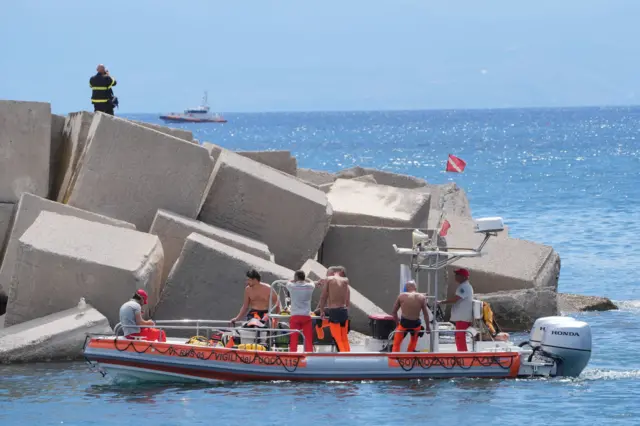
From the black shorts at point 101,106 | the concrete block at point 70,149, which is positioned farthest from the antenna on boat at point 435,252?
the black shorts at point 101,106

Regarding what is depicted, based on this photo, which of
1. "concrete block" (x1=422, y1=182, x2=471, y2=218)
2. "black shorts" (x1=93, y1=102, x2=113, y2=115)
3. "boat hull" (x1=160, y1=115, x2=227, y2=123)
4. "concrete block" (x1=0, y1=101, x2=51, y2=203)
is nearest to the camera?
"concrete block" (x1=0, y1=101, x2=51, y2=203)

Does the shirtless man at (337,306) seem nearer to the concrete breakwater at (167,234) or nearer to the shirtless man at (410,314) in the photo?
the shirtless man at (410,314)

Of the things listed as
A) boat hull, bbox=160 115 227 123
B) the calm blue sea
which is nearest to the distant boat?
boat hull, bbox=160 115 227 123

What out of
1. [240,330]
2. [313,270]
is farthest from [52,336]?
[313,270]

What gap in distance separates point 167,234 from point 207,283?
3.94 feet

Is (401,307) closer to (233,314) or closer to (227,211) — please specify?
(233,314)

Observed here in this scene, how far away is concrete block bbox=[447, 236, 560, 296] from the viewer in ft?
71.3

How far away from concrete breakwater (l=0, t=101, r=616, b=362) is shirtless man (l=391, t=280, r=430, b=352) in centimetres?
148

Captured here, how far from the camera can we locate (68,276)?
17203 mm

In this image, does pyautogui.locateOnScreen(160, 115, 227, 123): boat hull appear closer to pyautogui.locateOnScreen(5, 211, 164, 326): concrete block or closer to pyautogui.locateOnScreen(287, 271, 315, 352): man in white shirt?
pyautogui.locateOnScreen(5, 211, 164, 326): concrete block

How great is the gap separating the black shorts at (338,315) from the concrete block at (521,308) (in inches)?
186

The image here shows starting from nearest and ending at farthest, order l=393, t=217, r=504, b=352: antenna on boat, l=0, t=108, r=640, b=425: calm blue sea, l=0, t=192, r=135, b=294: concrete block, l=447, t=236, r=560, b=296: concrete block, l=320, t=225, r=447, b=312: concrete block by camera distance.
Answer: l=0, t=108, r=640, b=425: calm blue sea < l=393, t=217, r=504, b=352: antenna on boat < l=0, t=192, r=135, b=294: concrete block < l=320, t=225, r=447, b=312: concrete block < l=447, t=236, r=560, b=296: concrete block

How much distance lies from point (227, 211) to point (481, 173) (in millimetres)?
47541

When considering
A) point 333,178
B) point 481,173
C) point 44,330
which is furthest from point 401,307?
point 481,173
